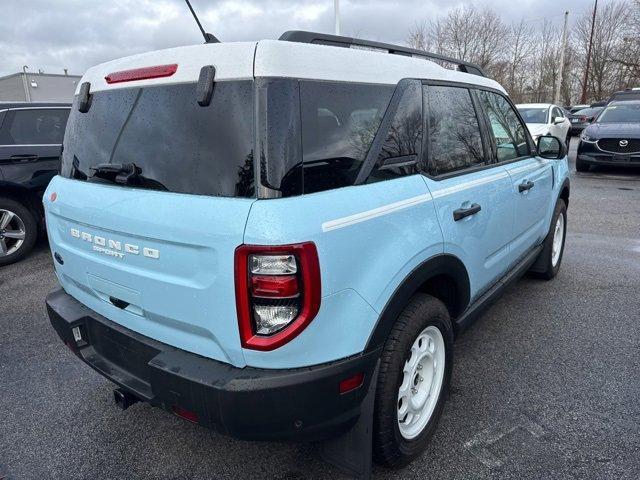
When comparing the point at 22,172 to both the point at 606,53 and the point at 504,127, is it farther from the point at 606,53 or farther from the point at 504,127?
the point at 606,53

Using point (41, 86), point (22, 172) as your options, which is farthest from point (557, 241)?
point (41, 86)

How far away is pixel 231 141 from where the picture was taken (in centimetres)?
171

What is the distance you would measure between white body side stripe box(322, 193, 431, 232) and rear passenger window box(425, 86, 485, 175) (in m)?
0.30

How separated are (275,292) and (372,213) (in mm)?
518

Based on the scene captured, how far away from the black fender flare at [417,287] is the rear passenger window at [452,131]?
18.8 inches

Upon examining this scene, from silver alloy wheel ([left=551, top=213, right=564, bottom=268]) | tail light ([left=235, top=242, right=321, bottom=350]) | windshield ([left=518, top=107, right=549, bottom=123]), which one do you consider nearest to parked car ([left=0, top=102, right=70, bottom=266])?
tail light ([left=235, top=242, right=321, bottom=350])

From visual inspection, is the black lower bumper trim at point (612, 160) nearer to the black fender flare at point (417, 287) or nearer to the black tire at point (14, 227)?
the black fender flare at point (417, 287)

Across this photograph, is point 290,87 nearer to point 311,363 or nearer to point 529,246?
point 311,363


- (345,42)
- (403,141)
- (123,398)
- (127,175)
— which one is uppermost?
(345,42)

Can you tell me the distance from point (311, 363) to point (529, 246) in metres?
2.73

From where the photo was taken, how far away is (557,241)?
4645mm

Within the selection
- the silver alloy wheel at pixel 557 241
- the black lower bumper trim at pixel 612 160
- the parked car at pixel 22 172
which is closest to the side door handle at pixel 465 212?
the silver alloy wheel at pixel 557 241

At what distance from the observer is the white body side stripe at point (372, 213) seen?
167 cm

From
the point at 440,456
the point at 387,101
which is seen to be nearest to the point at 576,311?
the point at 440,456
